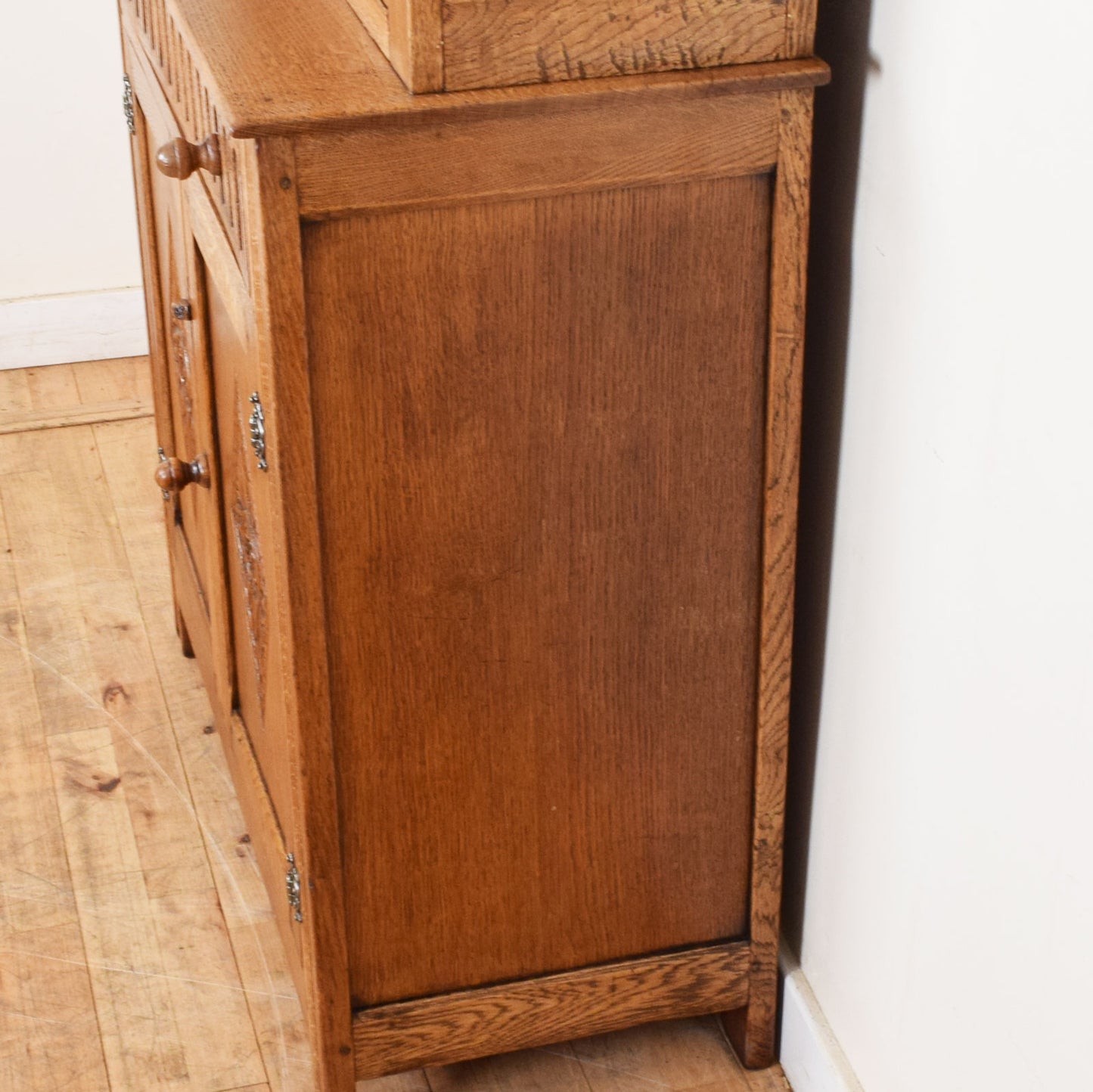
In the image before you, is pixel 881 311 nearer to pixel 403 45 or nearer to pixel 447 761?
pixel 403 45

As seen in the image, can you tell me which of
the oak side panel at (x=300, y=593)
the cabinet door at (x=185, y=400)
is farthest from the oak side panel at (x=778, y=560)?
the cabinet door at (x=185, y=400)

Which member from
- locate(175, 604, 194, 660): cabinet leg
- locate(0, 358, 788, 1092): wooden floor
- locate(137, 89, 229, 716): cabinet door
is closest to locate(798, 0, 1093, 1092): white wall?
locate(0, 358, 788, 1092): wooden floor

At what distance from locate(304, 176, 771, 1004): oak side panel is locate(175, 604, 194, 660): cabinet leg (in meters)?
1.01

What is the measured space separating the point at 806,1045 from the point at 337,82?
1.10 m


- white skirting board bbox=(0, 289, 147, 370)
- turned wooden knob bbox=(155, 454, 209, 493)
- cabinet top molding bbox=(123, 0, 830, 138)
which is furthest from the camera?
white skirting board bbox=(0, 289, 147, 370)

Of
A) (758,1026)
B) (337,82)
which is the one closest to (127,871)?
(758,1026)

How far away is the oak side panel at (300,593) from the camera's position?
129 cm

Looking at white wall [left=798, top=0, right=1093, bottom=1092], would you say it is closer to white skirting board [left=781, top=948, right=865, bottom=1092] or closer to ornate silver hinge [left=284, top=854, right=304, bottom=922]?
white skirting board [left=781, top=948, right=865, bottom=1092]

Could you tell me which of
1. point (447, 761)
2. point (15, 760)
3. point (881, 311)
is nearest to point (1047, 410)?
point (881, 311)

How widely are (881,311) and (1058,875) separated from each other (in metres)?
0.50

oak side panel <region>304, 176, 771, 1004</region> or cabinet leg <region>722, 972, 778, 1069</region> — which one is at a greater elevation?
oak side panel <region>304, 176, 771, 1004</region>

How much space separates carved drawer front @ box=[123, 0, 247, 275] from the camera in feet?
4.69

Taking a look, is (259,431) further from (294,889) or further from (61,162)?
(61,162)

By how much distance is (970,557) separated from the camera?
1.28 meters
